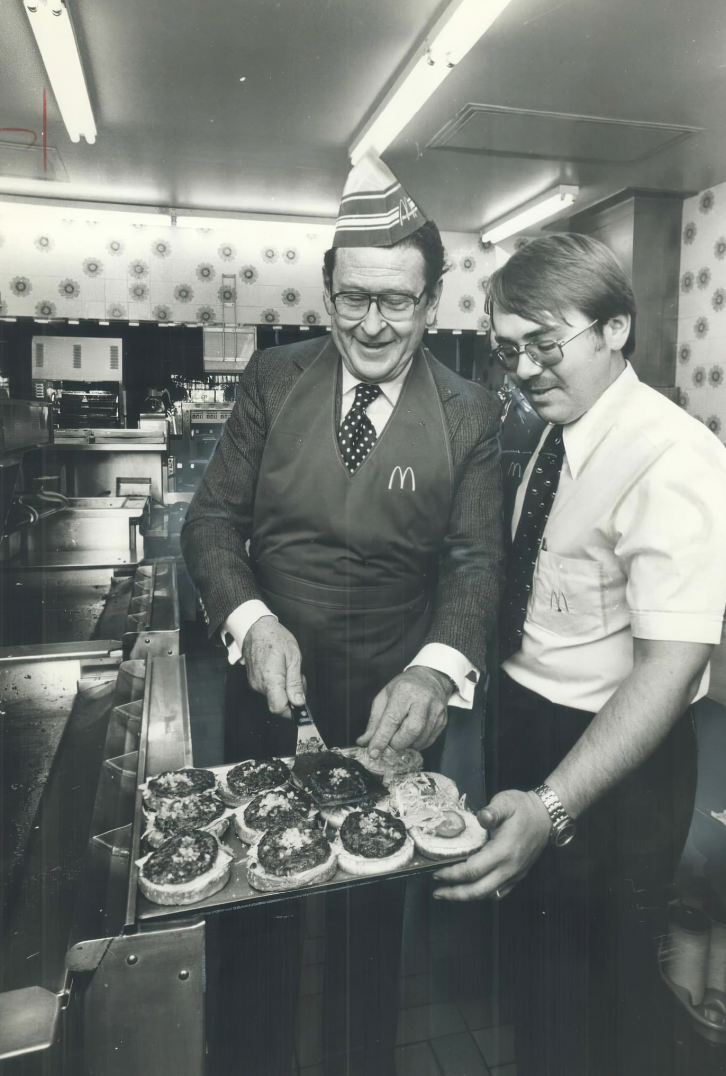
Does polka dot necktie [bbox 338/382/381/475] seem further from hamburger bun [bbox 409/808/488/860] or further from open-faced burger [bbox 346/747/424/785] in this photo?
hamburger bun [bbox 409/808/488/860]

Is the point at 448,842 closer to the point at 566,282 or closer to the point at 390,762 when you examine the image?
the point at 390,762

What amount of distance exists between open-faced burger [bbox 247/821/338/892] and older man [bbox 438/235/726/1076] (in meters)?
0.21

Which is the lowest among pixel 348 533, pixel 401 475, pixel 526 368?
pixel 348 533

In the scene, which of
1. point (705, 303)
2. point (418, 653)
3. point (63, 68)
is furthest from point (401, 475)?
point (63, 68)

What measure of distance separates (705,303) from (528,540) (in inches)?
35.2

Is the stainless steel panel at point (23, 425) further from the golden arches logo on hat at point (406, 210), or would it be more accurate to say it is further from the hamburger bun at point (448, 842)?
the hamburger bun at point (448, 842)

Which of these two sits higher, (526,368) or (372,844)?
(526,368)

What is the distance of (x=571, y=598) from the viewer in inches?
52.8

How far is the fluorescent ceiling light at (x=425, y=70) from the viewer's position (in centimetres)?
156

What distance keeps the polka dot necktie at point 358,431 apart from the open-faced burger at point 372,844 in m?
0.76

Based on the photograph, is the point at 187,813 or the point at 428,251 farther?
the point at 428,251

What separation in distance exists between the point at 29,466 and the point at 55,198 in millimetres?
778

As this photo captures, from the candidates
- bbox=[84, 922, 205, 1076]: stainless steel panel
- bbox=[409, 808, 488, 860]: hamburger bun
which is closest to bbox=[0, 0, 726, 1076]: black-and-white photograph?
bbox=[409, 808, 488, 860]: hamburger bun

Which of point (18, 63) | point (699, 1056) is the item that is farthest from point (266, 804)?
point (18, 63)
